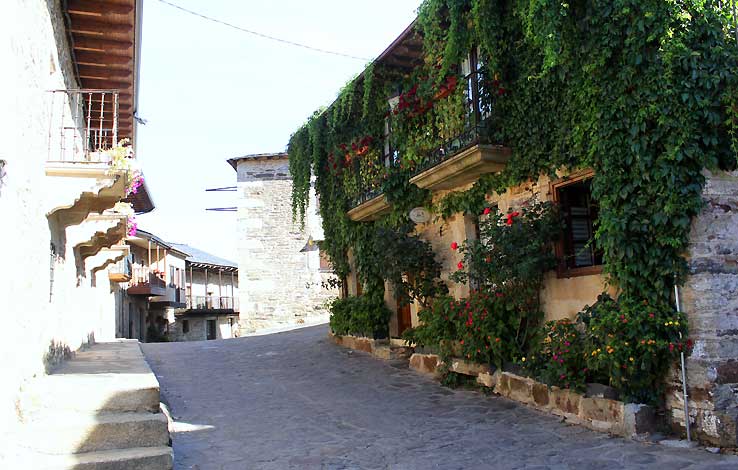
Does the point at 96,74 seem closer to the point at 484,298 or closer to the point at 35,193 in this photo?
the point at 35,193

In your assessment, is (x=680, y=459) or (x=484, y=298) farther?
(x=484, y=298)

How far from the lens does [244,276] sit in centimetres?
2241

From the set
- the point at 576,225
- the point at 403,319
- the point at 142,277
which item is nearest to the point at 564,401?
the point at 576,225

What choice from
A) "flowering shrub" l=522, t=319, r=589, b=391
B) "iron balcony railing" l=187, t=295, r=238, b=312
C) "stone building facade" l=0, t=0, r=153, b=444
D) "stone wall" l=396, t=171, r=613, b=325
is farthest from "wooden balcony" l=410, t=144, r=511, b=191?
"iron balcony railing" l=187, t=295, r=238, b=312

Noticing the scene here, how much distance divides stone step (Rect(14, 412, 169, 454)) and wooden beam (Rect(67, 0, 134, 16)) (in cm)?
525

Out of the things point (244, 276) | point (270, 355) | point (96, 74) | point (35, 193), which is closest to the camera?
point (35, 193)

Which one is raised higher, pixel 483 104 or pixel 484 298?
pixel 483 104

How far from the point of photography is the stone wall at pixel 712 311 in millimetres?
5383

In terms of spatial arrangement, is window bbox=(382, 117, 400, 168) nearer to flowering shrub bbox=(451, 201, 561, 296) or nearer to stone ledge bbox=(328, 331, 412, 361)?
stone ledge bbox=(328, 331, 412, 361)

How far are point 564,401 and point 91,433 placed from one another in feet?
14.7

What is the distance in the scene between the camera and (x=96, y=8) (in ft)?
26.0

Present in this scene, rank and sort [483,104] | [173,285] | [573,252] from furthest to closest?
[173,285] < [483,104] < [573,252]

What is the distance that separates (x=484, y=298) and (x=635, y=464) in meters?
3.21

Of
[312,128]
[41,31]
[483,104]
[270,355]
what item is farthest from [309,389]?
[312,128]
